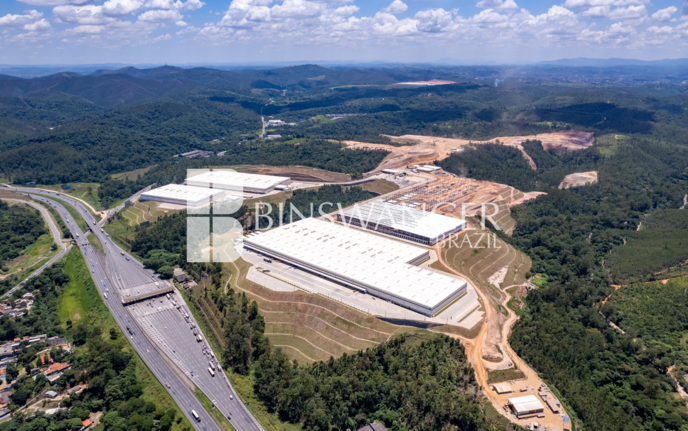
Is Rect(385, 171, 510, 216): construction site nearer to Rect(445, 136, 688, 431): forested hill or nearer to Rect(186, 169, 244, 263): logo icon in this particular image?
Rect(445, 136, 688, 431): forested hill

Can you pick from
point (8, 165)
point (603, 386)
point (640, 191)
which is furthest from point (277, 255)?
point (8, 165)

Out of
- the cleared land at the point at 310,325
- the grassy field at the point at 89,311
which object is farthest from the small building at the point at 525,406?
the grassy field at the point at 89,311

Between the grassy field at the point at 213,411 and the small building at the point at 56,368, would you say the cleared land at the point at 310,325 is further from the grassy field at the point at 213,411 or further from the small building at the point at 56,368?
the small building at the point at 56,368

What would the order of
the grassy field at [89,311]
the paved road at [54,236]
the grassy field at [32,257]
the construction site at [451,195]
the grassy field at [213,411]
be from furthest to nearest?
the construction site at [451,195], the grassy field at [32,257], the paved road at [54,236], the grassy field at [89,311], the grassy field at [213,411]

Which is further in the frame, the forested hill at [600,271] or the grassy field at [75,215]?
the grassy field at [75,215]

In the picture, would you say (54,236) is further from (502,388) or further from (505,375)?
(502,388)

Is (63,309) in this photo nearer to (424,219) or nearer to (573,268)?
(424,219)

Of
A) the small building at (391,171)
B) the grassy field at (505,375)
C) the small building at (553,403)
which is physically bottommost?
the small building at (553,403)
